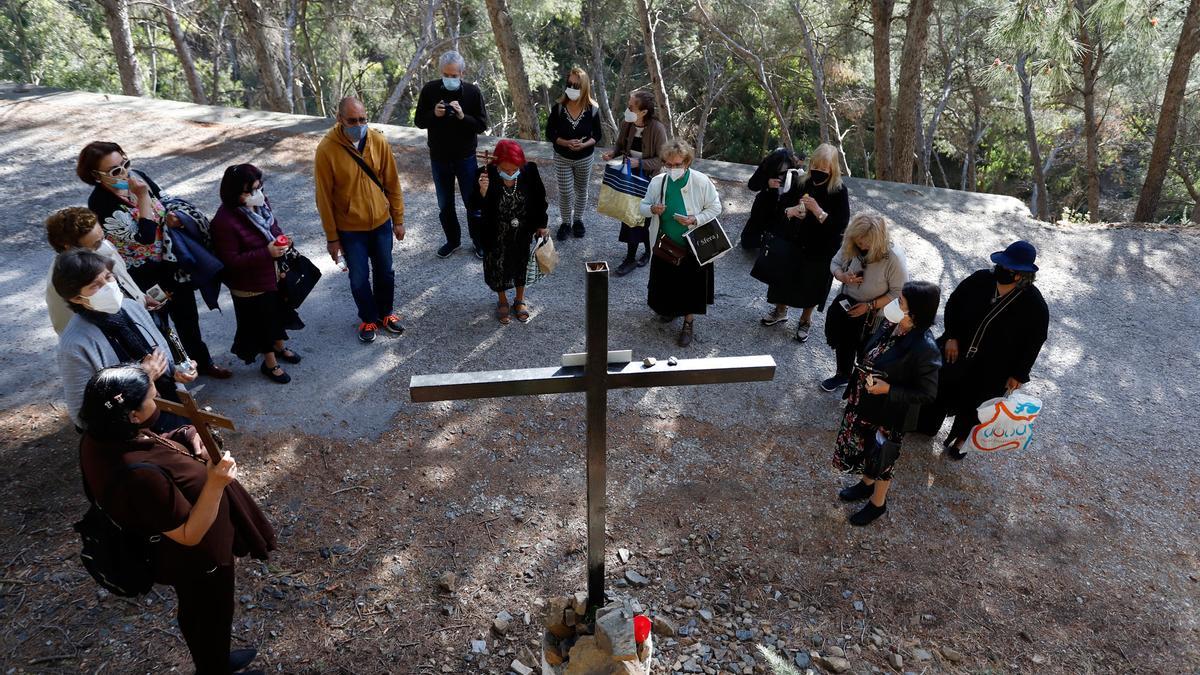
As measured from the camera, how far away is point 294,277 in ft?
16.2

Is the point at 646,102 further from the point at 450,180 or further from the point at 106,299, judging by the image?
the point at 106,299

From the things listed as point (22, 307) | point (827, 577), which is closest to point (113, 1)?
point (22, 307)

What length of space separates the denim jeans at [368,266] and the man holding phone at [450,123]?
0.91m

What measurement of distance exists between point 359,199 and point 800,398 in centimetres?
342

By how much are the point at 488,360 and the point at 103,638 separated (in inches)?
113

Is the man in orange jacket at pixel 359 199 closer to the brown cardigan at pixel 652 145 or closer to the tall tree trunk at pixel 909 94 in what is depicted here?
the brown cardigan at pixel 652 145

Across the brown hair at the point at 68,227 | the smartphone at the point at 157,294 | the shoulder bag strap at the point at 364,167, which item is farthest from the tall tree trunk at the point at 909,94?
the brown hair at the point at 68,227

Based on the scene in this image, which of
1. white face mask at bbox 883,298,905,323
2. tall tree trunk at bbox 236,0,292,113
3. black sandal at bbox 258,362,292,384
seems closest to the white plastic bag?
white face mask at bbox 883,298,905,323

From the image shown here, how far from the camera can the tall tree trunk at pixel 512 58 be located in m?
12.0

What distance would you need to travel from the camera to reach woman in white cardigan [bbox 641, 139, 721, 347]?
5320 mm

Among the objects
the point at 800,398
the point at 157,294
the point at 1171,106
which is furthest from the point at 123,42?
the point at 1171,106

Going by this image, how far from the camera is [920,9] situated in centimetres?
1005

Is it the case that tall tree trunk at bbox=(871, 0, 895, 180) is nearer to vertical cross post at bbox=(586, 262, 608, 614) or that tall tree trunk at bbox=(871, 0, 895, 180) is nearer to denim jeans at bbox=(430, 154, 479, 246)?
denim jeans at bbox=(430, 154, 479, 246)

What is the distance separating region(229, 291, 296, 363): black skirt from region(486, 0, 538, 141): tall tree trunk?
8174 millimetres
